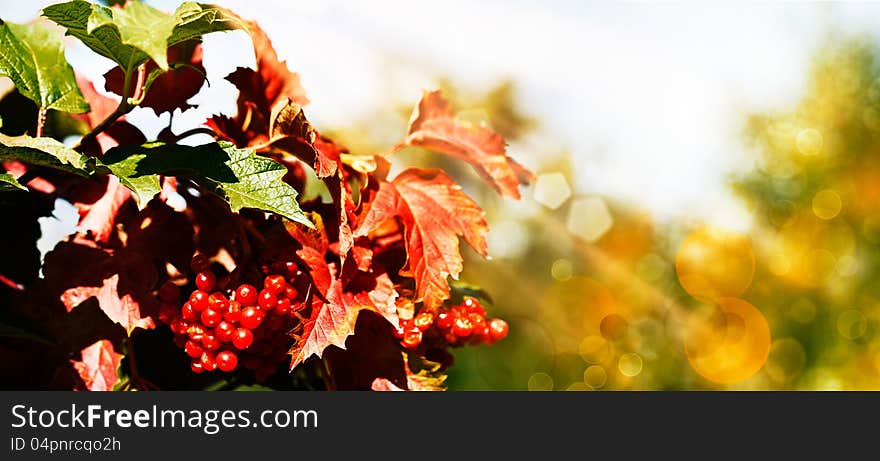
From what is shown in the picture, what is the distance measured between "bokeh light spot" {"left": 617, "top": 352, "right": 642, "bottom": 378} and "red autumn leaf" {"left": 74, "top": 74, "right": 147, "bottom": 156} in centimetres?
216

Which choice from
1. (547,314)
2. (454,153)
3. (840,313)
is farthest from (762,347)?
(454,153)

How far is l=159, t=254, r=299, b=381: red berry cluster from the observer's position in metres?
0.29

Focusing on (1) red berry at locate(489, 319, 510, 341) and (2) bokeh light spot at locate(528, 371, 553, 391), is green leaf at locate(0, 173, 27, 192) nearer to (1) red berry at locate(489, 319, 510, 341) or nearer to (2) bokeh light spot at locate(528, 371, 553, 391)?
(1) red berry at locate(489, 319, 510, 341)

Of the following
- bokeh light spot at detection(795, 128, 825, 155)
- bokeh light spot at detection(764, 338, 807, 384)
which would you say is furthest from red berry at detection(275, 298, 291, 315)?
bokeh light spot at detection(795, 128, 825, 155)

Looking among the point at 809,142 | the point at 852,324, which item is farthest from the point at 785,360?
the point at 809,142

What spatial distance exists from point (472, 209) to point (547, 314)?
180 cm

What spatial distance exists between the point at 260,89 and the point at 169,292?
10 cm

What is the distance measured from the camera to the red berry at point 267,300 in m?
0.29

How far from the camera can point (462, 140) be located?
1.17 feet

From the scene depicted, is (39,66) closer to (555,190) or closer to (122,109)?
(122,109)

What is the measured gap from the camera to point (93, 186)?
31cm

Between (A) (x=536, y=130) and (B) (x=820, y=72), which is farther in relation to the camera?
(B) (x=820, y=72)
